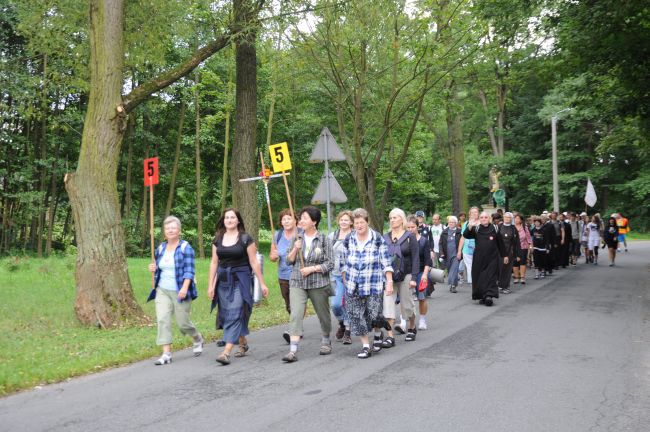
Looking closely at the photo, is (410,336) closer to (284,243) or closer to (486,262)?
(284,243)

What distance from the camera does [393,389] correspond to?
20.9 ft

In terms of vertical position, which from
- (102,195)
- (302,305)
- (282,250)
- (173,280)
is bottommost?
(302,305)

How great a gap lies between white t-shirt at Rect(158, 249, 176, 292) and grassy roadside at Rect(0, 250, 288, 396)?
95cm

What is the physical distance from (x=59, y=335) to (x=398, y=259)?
5177 millimetres

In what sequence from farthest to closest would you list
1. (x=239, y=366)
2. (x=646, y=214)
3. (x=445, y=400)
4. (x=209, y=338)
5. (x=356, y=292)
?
1. (x=646, y=214)
2. (x=209, y=338)
3. (x=356, y=292)
4. (x=239, y=366)
5. (x=445, y=400)

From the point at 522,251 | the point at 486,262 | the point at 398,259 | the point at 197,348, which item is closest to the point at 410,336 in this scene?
the point at 398,259

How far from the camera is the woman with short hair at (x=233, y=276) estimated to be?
8109 mm

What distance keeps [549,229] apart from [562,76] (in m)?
4.47

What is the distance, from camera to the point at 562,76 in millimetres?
19375

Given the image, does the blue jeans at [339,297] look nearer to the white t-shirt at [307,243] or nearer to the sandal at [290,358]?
the white t-shirt at [307,243]

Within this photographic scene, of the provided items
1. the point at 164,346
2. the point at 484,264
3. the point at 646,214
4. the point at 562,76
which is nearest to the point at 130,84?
the point at 562,76

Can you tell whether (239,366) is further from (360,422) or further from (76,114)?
(76,114)

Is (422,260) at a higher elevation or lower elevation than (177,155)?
lower

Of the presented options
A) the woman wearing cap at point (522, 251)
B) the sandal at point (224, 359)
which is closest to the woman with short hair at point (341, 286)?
the sandal at point (224, 359)
